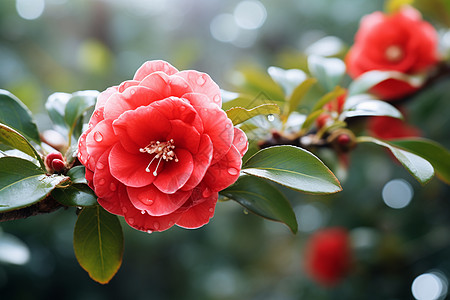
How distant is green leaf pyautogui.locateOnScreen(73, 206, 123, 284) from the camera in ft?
2.04

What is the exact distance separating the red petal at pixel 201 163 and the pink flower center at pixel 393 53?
33.1 inches

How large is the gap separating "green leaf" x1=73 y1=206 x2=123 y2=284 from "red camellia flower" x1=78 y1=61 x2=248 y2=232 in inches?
3.5

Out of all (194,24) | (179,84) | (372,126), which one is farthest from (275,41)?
(179,84)

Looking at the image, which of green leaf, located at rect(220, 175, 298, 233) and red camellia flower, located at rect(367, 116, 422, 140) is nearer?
green leaf, located at rect(220, 175, 298, 233)

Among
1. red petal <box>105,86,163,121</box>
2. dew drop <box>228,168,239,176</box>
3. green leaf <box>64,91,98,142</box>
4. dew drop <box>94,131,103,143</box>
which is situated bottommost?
green leaf <box>64,91,98,142</box>

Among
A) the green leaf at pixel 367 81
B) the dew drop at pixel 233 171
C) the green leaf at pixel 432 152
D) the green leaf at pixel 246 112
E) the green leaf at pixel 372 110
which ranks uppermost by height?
the green leaf at pixel 246 112

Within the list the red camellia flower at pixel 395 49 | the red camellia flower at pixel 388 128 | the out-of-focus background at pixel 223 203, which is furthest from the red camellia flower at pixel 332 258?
the red camellia flower at pixel 395 49

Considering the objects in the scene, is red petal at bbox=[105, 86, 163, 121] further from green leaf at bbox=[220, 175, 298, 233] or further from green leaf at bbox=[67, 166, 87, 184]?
green leaf at bbox=[220, 175, 298, 233]

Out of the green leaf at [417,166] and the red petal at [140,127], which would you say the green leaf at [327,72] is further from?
the red petal at [140,127]

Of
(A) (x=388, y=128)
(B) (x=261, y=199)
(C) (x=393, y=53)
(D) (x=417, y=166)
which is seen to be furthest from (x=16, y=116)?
(A) (x=388, y=128)

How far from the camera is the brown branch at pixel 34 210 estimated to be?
1.82ft

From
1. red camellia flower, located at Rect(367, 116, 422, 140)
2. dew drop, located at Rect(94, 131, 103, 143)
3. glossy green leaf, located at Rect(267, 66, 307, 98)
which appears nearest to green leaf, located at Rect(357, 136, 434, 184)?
glossy green leaf, located at Rect(267, 66, 307, 98)

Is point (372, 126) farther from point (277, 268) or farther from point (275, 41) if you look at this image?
point (277, 268)

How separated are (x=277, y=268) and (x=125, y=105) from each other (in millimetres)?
2997
